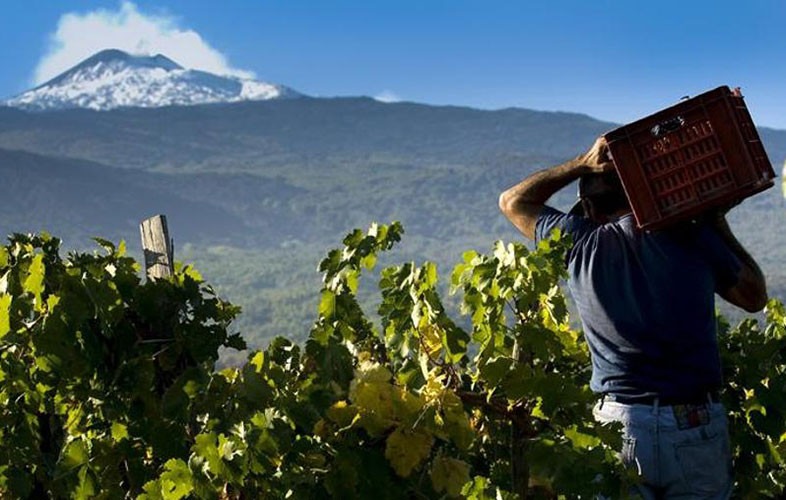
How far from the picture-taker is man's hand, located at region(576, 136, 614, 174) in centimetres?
313

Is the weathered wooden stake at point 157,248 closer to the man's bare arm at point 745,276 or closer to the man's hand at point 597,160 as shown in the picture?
the man's hand at point 597,160

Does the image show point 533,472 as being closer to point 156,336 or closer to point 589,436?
point 589,436

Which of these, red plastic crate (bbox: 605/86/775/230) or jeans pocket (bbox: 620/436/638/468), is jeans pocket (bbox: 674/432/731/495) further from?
red plastic crate (bbox: 605/86/775/230)

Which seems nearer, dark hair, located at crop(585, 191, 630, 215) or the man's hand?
the man's hand

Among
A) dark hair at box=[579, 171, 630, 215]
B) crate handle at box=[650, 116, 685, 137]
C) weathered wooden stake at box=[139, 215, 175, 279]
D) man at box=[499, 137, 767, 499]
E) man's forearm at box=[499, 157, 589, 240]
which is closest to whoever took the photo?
man at box=[499, 137, 767, 499]

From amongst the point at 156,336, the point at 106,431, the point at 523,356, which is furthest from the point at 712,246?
the point at 106,431

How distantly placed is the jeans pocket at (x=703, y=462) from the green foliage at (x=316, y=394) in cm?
27

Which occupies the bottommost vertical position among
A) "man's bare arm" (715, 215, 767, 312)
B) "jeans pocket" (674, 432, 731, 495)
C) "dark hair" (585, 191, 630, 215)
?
"jeans pocket" (674, 432, 731, 495)

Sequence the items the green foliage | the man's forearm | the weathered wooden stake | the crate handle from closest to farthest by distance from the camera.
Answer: the green foliage < the crate handle < the man's forearm < the weathered wooden stake

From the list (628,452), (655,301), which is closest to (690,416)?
(628,452)

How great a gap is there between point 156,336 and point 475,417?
1.36 m

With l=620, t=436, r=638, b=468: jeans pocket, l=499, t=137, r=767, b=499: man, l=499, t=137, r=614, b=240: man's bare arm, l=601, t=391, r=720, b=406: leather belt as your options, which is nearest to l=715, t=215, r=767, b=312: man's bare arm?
l=499, t=137, r=767, b=499: man

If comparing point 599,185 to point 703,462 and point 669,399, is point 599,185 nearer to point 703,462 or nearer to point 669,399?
point 669,399

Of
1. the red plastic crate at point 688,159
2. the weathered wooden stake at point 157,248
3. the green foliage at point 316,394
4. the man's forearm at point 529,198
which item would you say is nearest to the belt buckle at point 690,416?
the green foliage at point 316,394
